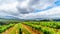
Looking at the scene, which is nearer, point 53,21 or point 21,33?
point 21,33

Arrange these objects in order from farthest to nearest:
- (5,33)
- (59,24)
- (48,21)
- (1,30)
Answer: (48,21) → (59,24) → (1,30) → (5,33)

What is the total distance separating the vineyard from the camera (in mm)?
17727

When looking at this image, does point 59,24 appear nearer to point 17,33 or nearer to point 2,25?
point 17,33

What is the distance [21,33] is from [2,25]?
247 cm

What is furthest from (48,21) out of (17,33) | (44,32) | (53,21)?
(17,33)

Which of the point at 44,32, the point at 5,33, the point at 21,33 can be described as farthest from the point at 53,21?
the point at 5,33

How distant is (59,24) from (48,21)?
2.33m

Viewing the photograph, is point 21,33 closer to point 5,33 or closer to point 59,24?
point 5,33

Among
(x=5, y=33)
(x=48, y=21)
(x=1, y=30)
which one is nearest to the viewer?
(x=5, y=33)

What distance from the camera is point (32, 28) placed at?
24062 millimetres

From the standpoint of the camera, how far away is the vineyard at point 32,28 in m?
17.7

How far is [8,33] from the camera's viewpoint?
16797 millimetres

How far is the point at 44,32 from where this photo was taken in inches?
765

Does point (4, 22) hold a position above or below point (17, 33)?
above
